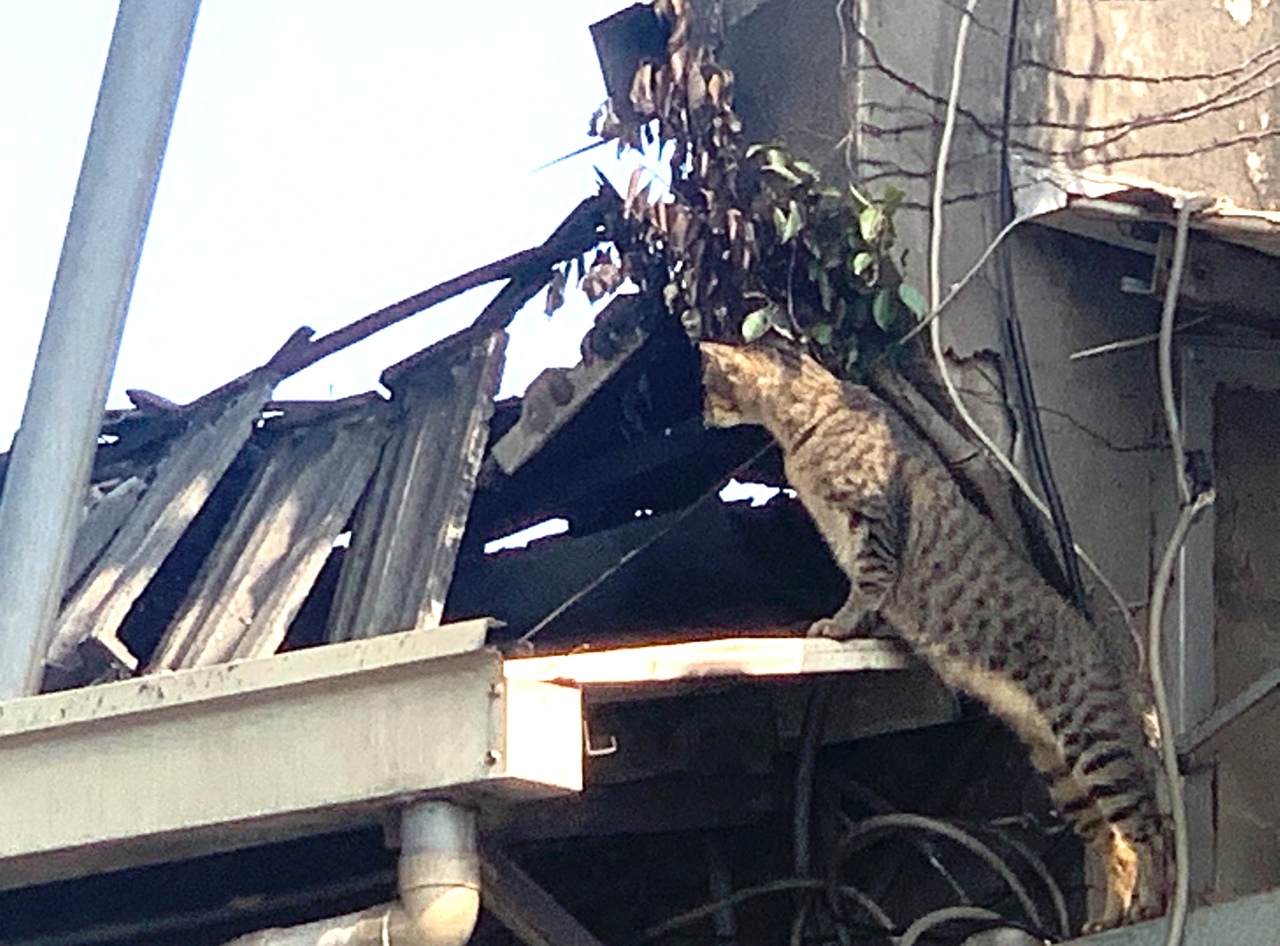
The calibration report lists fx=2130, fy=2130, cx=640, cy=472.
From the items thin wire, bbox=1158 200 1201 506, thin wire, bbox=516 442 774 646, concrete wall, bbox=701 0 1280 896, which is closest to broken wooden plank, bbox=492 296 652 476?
thin wire, bbox=516 442 774 646

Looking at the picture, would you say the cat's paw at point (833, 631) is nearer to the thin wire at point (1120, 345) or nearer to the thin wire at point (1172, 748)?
the thin wire at point (1172, 748)

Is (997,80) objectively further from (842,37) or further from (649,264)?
(649,264)

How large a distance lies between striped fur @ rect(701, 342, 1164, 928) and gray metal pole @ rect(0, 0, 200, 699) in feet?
4.43

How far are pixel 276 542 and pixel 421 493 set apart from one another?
1.09 ft

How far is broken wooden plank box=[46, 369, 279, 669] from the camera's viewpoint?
438 centimetres

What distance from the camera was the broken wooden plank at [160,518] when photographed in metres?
4.38

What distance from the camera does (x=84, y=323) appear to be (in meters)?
3.98

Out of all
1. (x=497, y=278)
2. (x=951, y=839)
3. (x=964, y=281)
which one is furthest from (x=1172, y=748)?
(x=497, y=278)

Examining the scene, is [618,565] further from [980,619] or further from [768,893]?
[980,619]

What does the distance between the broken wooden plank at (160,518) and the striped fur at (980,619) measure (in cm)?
118

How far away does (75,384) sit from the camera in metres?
3.95

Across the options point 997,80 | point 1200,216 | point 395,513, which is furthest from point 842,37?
point 395,513


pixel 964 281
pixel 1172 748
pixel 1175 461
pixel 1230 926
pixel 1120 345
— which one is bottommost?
pixel 1230 926

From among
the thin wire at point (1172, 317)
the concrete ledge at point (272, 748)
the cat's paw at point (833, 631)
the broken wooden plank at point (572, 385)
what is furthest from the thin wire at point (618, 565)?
the concrete ledge at point (272, 748)
